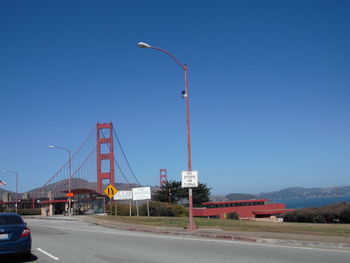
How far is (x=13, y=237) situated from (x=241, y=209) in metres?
60.7

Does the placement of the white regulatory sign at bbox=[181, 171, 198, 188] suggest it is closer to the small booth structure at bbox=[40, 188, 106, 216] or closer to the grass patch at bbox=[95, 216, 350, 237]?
the grass patch at bbox=[95, 216, 350, 237]

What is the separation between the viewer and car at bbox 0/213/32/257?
11.0 metres

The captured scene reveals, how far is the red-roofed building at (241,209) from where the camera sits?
60.6 metres

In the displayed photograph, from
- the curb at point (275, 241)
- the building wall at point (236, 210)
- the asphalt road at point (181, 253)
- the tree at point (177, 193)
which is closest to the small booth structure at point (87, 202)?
the building wall at point (236, 210)

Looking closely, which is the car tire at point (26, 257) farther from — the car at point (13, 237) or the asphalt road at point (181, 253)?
the car at point (13, 237)

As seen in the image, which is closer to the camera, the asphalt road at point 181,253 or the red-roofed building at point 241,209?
the asphalt road at point 181,253

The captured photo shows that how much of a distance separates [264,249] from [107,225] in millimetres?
16246

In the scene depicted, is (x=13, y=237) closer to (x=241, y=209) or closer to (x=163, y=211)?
(x=163, y=211)

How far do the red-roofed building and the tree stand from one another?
401cm

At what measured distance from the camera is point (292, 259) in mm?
10766

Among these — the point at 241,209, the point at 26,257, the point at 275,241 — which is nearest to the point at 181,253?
the point at 275,241

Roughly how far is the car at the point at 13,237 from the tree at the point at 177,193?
59.4 meters

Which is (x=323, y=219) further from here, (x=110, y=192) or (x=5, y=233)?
(x=5, y=233)

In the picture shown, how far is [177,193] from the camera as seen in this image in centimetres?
7362
